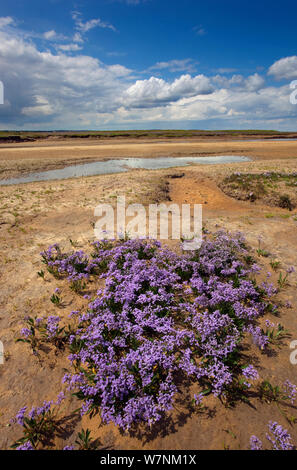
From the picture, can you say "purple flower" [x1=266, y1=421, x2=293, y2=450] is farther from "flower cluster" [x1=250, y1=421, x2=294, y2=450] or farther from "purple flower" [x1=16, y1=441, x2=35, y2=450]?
"purple flower" [x1=16, y1=441, x2=35, y2=450]

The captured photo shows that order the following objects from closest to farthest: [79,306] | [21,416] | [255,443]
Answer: [255,443] → [21,416] → [79,306]

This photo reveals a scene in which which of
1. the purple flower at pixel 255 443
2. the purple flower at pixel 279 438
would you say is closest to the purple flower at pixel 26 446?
the purple flower at pixel 255 443

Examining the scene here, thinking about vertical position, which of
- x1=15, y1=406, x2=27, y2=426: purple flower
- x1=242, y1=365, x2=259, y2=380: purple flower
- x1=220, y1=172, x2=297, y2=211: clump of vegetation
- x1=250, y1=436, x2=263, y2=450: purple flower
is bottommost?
x1=250, y1=436, x2=263, y2=450: purple flower

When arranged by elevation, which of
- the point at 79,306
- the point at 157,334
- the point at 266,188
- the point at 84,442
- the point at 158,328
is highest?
the point at 266,188

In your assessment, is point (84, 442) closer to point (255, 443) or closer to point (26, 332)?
point (255, 443)

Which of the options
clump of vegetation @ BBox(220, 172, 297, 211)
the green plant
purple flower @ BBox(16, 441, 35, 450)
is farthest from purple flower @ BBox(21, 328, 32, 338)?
clump of vegetation @ BBox(220, 172, 297, 211)

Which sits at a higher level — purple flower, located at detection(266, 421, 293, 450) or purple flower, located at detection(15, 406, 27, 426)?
purple flower, located at detection(15, 406, 27, 426)

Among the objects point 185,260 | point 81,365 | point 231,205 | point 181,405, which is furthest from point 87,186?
point 181,405

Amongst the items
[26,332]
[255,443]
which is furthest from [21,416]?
[255,443]

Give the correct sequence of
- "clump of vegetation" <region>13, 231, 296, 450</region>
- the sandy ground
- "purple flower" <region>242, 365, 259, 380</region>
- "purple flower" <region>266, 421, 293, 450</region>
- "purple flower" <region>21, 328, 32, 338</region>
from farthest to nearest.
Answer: "purple flower" <region>21, 328, 32, 338</region>
"purple flower" <region>242, 365, 259, 380</region>
"clump of vegetation" <region>13, 231, 296, 450</region>
the sandy ground
"purple flower" <region>266, 421, 293, 450</region>

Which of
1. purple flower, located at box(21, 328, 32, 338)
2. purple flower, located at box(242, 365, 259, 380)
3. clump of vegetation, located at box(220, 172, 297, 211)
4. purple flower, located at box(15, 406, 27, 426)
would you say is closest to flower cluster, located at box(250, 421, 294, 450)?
purple flower, located at box(242, 365, 259, 380)

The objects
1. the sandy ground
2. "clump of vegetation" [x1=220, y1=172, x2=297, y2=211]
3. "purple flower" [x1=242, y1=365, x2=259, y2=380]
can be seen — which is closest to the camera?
the sandy ground

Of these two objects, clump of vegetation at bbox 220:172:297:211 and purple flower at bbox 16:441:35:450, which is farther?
clump of vegetation at bbox 220:172:297:211

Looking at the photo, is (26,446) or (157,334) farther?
(157,334)
